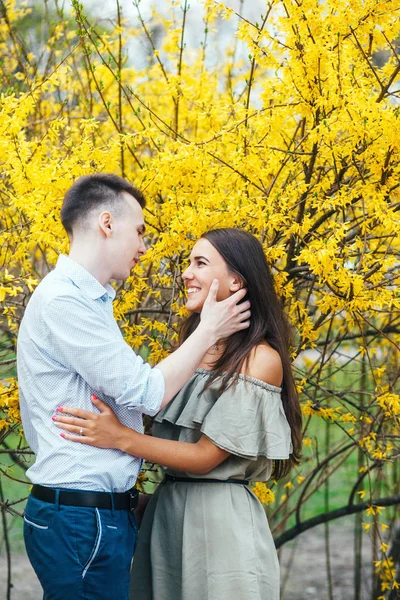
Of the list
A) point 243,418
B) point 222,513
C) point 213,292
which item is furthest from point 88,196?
point 222,513

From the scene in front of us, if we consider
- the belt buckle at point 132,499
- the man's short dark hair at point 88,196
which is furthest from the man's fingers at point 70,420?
the man's short dark hair at point 88,196

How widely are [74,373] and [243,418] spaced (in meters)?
0.59

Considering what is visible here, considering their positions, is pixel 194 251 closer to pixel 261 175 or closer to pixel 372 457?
pixel 261 175

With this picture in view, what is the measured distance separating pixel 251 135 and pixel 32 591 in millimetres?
4127

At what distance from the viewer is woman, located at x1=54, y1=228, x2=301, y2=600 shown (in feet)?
8.21

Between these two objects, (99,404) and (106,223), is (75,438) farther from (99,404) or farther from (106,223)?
(106,223)

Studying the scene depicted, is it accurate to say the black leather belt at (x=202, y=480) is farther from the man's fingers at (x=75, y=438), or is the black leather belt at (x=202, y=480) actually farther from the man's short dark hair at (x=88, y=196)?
the man's short dark hair at (x=88, y=196)

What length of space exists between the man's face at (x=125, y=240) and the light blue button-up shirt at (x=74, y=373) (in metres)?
0.11

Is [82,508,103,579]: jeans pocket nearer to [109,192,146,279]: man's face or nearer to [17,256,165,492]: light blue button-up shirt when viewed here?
[17,256,165,492]: light blue button-up shirt

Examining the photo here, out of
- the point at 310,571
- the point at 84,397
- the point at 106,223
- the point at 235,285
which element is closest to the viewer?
the point at 84,397

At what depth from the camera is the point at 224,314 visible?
8.11ft

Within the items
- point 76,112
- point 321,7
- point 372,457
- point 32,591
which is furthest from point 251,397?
point 32,591

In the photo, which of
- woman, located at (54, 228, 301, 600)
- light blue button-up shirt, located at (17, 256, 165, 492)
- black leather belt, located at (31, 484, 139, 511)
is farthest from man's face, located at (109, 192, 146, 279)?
black leather belt, located at (31, 484, 139, 511)

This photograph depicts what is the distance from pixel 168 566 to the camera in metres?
2.62
